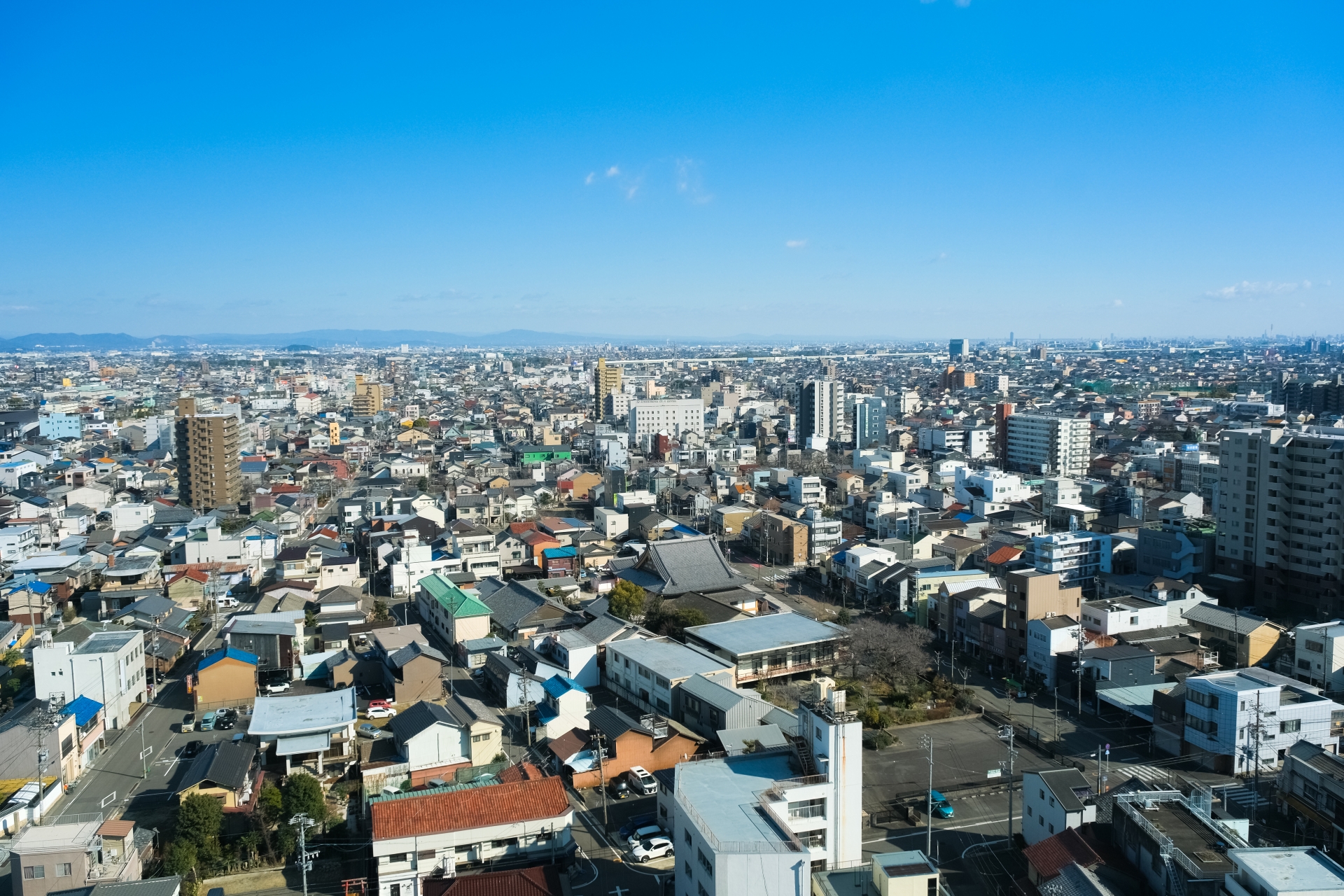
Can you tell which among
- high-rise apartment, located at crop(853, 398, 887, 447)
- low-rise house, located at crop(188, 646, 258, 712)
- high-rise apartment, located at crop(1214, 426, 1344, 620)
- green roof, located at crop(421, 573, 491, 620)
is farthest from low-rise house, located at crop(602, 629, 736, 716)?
high-rise apartment, located at crop(853, 398, 887, 447)

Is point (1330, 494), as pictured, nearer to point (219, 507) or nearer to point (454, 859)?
point (454, 859)

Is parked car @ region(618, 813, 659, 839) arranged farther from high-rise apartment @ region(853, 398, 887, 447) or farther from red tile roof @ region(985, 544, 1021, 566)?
high-rise apartment @ region(853, 398, 887, 447)

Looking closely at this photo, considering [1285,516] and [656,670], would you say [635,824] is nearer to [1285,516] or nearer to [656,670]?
[656,670]

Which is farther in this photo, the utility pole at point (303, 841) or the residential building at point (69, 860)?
the utility pole at point (303, 841)

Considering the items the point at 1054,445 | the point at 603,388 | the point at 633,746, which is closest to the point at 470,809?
the point at 633,746

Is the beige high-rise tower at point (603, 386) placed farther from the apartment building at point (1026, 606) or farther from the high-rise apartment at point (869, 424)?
the apartment building at point (1026, 606)

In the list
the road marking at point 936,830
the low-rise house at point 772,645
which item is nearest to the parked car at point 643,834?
the road marking at point 936,830

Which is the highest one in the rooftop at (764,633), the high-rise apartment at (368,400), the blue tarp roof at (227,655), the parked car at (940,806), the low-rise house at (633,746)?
the high-rise apartment at (368,400)
